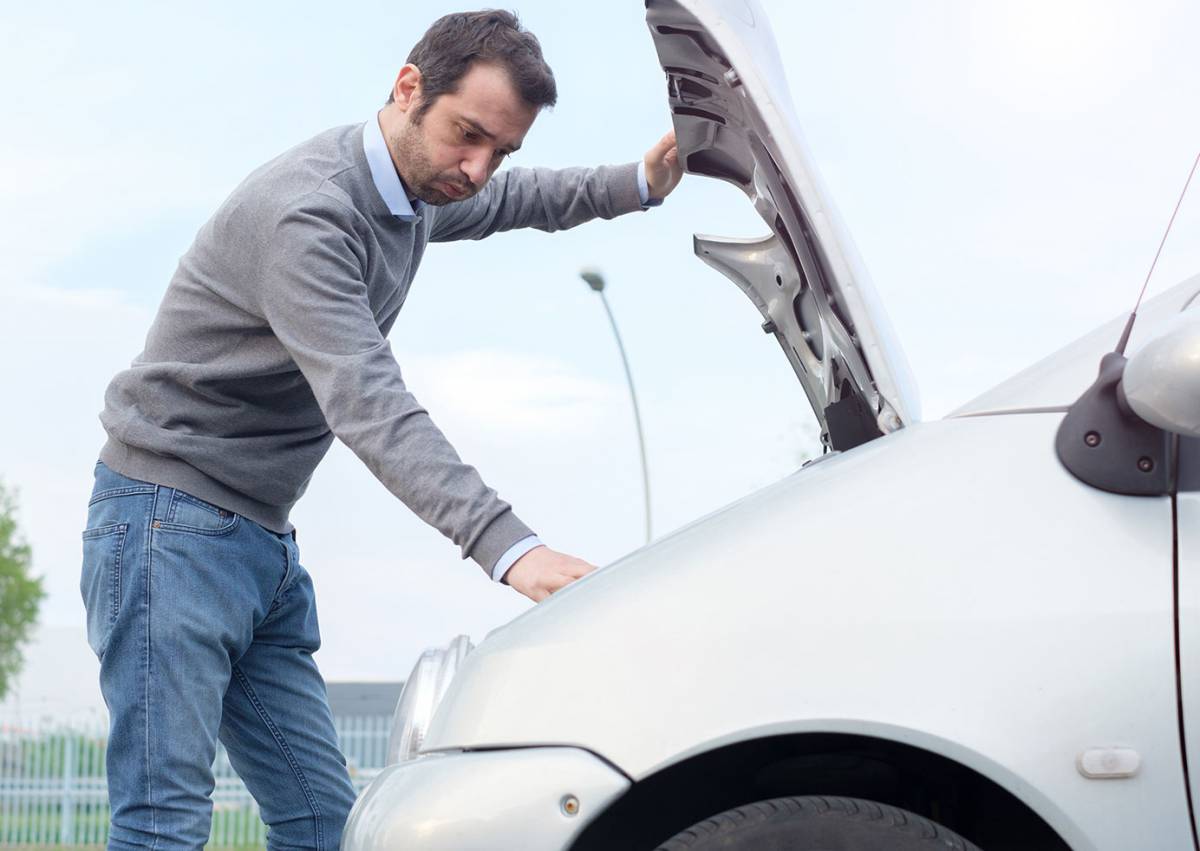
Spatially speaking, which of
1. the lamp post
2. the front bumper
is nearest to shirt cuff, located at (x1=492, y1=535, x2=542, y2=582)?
the front bumper

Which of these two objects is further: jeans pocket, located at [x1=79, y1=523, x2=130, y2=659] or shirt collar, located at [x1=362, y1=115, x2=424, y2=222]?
shirt collar, located at [x1=362, y1=115, x2=424, y2=222]

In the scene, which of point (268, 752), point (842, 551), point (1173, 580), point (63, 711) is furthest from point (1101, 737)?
point (63, 711)

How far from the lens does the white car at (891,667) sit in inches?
58.6

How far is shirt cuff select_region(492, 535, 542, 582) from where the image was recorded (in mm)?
1971

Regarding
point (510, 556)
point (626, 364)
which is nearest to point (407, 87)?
point (510, 556)

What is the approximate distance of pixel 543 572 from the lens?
1.94 metres

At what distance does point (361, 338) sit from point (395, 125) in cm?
52

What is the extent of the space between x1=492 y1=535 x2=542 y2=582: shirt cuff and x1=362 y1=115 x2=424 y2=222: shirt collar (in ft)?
2.81

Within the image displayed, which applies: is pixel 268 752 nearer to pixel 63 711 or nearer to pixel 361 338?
pixel 361 338

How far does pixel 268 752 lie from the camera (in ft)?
9.04

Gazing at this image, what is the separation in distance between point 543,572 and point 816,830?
1.94ft

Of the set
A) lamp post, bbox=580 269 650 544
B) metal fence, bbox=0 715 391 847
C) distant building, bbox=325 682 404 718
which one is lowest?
distant building, bbox=325 682 404 718

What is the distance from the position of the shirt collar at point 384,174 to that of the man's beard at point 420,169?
0.02 meters

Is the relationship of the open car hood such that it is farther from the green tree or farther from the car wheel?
the green tree
